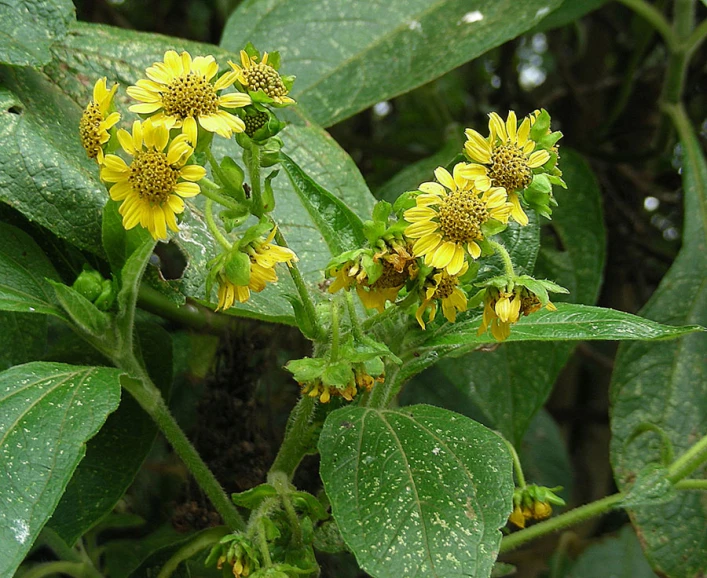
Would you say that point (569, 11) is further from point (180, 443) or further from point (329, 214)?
point (180, 443)

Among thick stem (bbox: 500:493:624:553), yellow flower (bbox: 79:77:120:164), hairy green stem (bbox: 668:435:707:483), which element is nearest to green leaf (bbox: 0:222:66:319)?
yellow flower (bbox: 79:77:120:164)

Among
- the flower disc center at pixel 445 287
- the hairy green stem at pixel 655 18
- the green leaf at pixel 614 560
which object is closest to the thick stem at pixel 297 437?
the flower disc center at pixel 445 287

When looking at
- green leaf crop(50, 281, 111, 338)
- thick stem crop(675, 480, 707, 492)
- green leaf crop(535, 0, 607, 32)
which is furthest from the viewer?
green leaf crop(535, 0, 607, 32)

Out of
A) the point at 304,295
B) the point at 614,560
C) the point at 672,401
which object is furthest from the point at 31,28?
the point at 614,560

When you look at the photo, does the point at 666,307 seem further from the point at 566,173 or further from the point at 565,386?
the point at 565,386

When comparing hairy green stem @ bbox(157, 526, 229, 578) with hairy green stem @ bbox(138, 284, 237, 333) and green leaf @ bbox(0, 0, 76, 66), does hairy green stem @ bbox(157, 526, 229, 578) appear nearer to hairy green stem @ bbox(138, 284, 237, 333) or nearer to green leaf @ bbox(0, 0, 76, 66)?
hairy green stem @ bbox(138, 284, 237, 333)

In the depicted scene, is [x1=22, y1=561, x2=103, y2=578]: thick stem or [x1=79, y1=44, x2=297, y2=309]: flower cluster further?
[x1=22, y1=561, x2=103, y2=578]: thick stem
